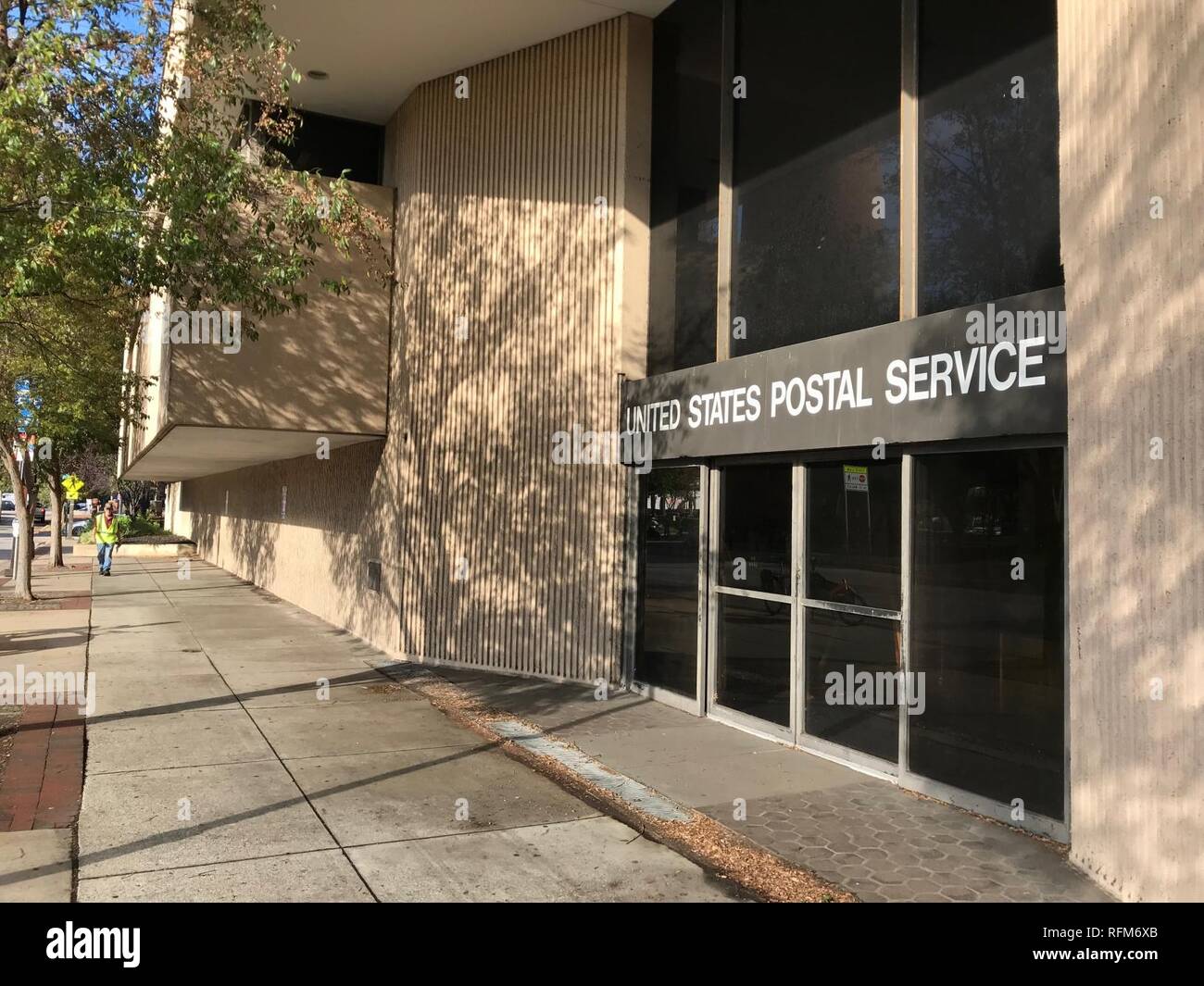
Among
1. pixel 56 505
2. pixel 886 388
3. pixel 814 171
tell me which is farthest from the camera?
pixel 56 505

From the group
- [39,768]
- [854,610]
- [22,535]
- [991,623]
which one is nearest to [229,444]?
[22,535]

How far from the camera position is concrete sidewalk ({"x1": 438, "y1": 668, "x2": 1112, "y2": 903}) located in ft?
15.9

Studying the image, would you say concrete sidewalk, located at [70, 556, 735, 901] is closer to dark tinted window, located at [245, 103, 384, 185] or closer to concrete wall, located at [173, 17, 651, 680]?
concrete wall, located at [173, 17, 651, 680]

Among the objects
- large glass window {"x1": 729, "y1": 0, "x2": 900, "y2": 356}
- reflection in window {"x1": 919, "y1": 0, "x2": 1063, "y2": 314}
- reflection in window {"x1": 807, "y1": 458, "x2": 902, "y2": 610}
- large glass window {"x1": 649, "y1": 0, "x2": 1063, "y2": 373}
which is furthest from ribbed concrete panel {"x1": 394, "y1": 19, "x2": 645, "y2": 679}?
reflection in window {"x1": 919, "y1": 0, "x2": 1063, "y2": 314}

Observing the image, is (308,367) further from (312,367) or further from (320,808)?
(320,808)

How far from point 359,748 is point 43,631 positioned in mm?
8452

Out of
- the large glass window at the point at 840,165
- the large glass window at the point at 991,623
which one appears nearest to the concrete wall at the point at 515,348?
the large glass window at the point at 840,165

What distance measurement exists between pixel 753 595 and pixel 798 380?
6.47 ft

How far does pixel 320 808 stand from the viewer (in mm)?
5832

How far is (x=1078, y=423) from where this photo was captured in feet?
16.4

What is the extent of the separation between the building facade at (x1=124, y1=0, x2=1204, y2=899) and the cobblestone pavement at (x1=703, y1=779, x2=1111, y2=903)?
0.70 feet

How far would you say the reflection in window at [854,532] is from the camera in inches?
264

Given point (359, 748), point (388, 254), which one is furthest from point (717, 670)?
point (388, 254)

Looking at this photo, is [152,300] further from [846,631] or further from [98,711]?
[846,631]
